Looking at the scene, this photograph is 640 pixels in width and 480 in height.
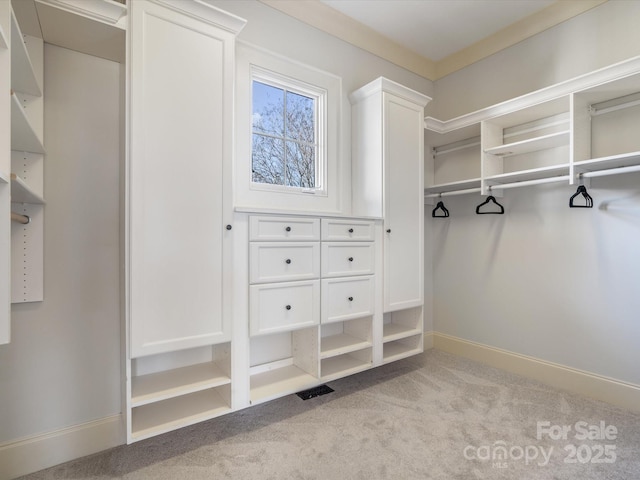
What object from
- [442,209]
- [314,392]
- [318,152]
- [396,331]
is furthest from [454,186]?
[314,392]

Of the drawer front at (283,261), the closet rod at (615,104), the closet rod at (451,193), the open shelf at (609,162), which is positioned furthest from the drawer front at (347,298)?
the closet rod at (615,104)

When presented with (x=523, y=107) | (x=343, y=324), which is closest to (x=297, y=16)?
(x=523, y=107)

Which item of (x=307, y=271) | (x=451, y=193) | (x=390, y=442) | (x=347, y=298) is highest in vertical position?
(x=451, y=193)

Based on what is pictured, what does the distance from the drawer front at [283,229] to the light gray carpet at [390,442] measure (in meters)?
1.11

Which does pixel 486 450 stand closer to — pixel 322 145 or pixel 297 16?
pixel 322 145

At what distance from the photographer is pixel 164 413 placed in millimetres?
1628

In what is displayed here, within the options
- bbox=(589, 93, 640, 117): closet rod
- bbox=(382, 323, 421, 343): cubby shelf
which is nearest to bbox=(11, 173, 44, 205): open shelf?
bbox=(382, 323, 421, 343): cubby shelf

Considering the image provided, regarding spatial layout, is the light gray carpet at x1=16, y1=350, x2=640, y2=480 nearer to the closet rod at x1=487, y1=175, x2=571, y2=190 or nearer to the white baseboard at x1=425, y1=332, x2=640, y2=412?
the white baseboard at x1=425, y1=332, x2=640, y2=412

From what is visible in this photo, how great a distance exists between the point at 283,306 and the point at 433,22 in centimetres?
262

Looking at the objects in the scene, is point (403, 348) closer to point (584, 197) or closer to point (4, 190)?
point (584, 197)

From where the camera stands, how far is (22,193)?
1358 mm

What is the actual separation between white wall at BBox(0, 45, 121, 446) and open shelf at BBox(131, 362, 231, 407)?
23 cm

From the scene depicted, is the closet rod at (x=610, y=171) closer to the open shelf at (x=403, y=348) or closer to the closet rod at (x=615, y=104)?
the closet rod at (x=615, y=104)

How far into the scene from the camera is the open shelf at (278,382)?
6.08 feet
